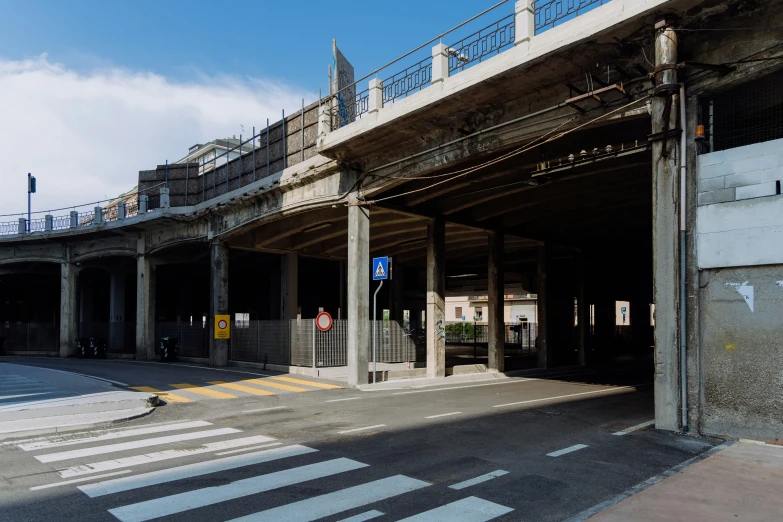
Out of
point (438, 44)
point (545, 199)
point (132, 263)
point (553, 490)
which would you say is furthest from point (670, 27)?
point (132, 263)

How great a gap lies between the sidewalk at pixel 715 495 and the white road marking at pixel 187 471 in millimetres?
4522

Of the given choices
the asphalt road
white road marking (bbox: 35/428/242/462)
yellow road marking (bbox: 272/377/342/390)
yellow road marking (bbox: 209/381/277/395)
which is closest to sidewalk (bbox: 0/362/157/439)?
the asphalt road

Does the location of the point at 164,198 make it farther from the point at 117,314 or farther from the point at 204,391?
the point at 204,391

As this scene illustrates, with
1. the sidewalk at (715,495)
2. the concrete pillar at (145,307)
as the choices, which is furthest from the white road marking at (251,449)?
the concrete pillar at (145,307)

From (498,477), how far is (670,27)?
27.7 ft

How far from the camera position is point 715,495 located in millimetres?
6281

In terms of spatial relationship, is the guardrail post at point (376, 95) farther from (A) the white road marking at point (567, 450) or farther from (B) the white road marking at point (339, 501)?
(B) the white road marking at point (339, 501)

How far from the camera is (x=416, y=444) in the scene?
355 inches

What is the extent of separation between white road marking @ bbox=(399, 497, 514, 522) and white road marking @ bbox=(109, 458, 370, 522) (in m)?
1.10

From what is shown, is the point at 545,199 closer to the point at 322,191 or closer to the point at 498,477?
the point at 322,191

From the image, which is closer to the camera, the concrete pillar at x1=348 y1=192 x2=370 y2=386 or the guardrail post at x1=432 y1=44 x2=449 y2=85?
the guardrail post at x1=432 y1=44 x2=449 y2=85

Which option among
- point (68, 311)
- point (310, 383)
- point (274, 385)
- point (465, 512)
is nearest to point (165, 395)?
point (274, 385)

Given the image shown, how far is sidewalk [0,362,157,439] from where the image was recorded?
1034cm

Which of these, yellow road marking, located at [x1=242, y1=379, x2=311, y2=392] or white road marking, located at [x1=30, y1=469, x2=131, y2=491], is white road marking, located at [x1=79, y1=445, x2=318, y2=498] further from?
yellow road marking, located at [x1=242, y1=379, x2=311, y2=392]
